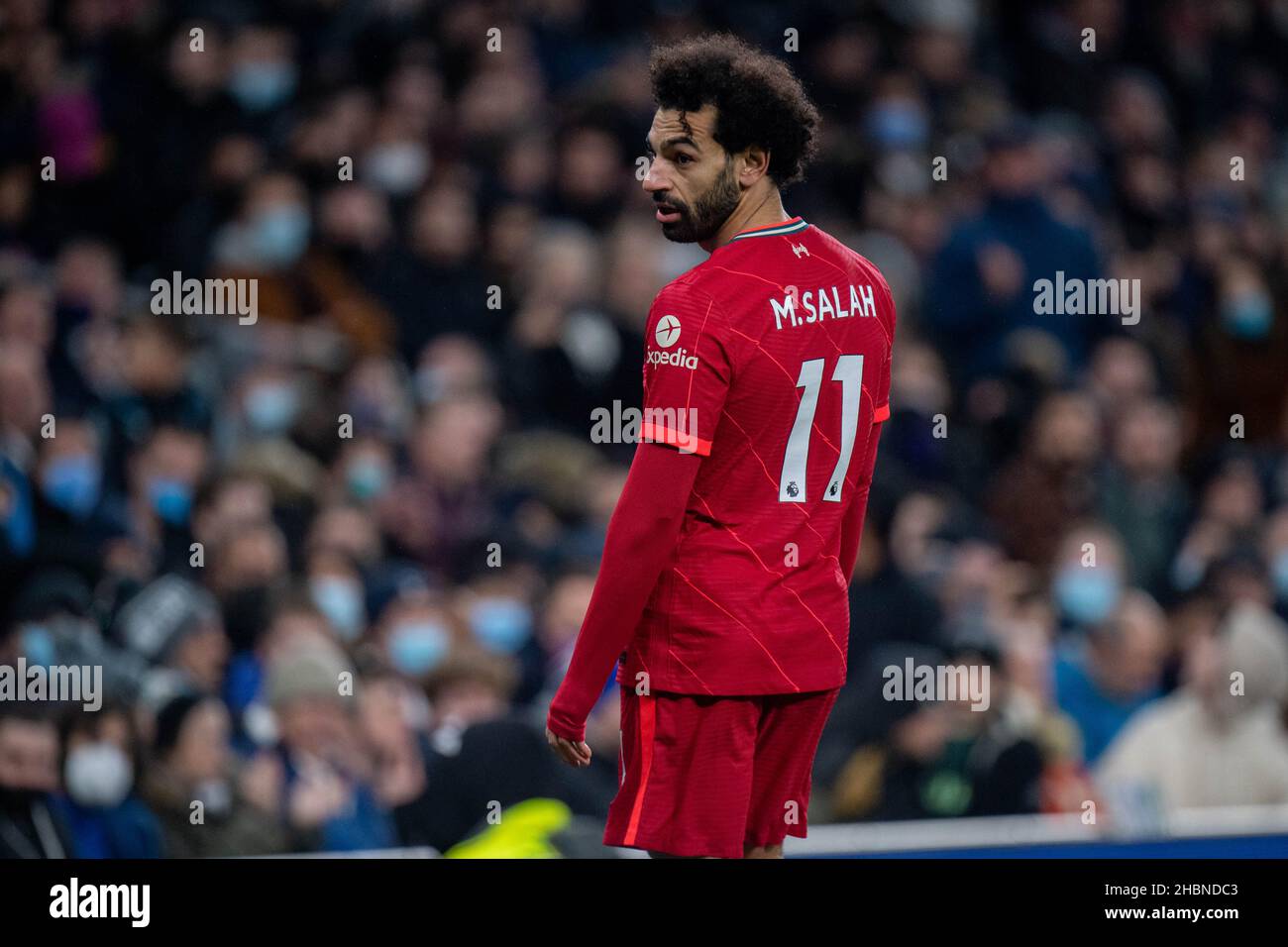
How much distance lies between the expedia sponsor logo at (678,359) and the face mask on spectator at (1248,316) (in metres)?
4.71

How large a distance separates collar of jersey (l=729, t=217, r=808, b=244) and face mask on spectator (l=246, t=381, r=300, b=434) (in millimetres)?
3188

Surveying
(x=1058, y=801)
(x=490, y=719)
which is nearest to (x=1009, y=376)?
(x=1058, y=801)

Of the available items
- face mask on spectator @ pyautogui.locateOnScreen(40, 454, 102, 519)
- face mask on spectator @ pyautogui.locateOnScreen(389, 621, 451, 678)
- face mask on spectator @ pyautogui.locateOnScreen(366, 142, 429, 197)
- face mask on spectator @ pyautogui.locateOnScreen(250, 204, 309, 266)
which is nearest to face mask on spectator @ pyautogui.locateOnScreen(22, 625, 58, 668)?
face mask on spectator @ pyautogui.locateOnScreen(40, 454, 102, 519)

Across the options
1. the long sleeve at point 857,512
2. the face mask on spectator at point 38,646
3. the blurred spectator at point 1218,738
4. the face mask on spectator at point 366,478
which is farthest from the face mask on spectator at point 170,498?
the long sleeve at point 857,512

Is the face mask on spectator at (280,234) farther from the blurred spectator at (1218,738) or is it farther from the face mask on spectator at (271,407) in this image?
the blurred spectator at (1218,738)

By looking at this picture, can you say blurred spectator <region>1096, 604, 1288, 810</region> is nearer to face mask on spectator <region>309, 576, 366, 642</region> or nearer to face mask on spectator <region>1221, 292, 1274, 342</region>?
face mask on spectator <region>1221, 292, 1274, 342</region>

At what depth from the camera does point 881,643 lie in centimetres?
552

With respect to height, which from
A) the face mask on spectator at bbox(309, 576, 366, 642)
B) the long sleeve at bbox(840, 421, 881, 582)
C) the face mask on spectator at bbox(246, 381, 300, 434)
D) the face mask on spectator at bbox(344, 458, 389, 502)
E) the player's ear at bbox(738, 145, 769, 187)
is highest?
the player's ear at bbox(738, 145, 769, 187)

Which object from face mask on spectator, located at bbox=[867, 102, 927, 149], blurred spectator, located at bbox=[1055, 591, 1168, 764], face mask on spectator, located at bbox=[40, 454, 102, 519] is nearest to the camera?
face mask on spectator, located at bbox=[40, 454, 102, 519]

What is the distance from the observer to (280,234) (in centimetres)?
635

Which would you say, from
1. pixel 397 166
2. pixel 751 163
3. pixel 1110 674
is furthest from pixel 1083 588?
pixel 751 163

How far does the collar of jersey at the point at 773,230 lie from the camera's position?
112 inches

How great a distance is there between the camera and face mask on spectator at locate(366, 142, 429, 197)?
656 cm

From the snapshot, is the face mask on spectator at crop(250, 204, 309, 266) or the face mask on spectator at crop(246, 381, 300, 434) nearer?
the face mask on spectator at crop(246, 381, 300, 434)
